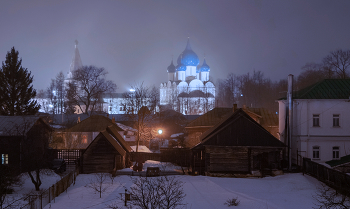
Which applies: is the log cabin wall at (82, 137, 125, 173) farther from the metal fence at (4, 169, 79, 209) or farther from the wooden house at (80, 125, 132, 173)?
the metal fence at (4, 169, 79, 209)

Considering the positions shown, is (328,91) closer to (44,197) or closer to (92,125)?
(44,197)

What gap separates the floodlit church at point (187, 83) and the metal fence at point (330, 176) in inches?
2864

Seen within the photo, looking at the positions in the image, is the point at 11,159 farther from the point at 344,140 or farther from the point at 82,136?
the point at 344,140

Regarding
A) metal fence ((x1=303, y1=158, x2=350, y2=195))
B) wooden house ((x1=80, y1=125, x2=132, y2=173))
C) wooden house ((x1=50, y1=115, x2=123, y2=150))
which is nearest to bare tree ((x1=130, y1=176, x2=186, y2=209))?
metal fence ((x1=303, y1=158, x2=350, y2=195))

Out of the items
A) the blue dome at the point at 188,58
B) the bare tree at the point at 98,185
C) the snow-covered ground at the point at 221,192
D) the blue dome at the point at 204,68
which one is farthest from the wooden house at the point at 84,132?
the blue dome at the point at 204,68

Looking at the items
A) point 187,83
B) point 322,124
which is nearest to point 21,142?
point 322,124

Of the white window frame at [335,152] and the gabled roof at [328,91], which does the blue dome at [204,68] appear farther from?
the white window frame at [335,152]

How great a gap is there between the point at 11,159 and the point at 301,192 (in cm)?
1949

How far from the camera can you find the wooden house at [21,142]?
21.0 m

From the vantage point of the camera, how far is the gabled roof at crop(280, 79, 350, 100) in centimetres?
2922

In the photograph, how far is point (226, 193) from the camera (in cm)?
1908

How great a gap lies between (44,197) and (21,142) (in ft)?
28.0

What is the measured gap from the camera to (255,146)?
26234 mm

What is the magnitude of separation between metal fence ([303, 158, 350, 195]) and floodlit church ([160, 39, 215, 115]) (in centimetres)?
7275
